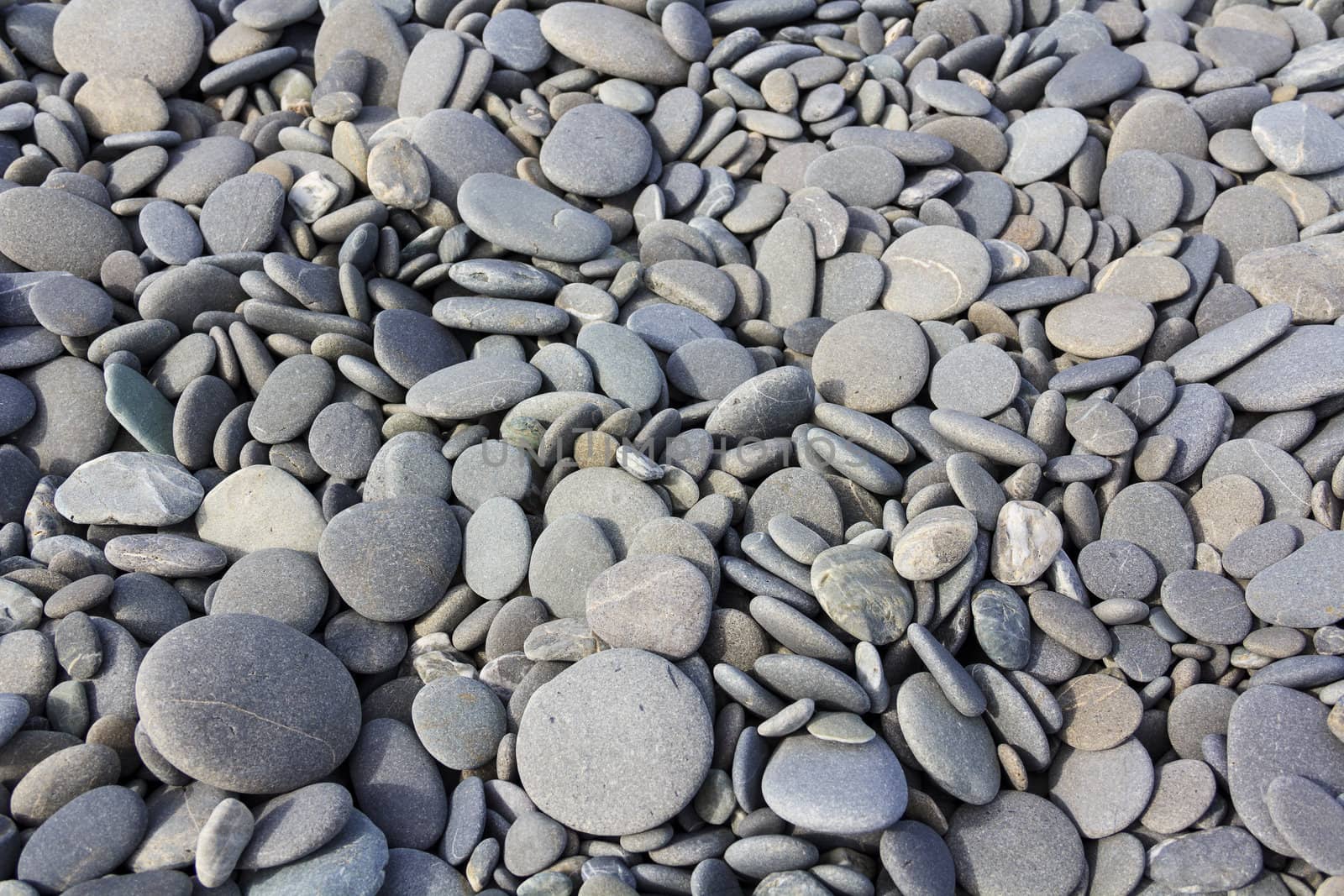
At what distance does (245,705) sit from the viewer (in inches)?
74.7

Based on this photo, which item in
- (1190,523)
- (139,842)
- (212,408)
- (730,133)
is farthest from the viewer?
(730,133)

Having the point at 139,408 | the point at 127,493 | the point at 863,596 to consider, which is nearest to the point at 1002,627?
the point at 863,596

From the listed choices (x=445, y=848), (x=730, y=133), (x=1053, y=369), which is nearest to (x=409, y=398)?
(x=445, y=848)

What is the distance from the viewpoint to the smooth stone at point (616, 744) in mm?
1890

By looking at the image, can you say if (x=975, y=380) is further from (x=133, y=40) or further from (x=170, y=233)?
(x=133, y=40)

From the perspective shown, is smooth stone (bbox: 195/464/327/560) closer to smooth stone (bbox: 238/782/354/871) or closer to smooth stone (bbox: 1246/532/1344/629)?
smooth stone (bbox: 238/782/354/871)

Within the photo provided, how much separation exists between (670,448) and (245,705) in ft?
4.07

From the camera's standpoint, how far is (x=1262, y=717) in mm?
1992

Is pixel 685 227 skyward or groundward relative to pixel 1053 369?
skyward

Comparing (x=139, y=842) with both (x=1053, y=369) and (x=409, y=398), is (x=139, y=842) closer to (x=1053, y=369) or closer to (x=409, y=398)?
(x=409, y=398)

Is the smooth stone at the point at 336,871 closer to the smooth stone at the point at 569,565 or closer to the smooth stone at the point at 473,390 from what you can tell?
the smooth stone at the point at 569,565


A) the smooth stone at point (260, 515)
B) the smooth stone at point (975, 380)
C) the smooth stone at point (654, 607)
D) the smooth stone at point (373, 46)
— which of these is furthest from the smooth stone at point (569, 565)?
the smooth stone at point (373, 46)

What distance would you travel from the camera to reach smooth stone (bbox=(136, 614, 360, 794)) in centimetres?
183

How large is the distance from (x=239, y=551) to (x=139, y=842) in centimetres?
85
